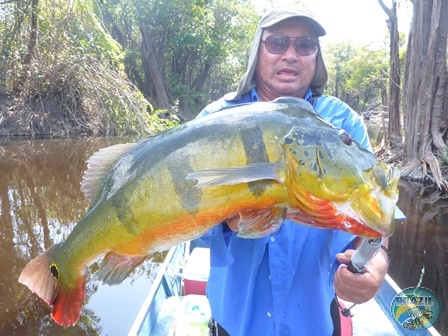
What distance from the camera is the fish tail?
161 centimetres

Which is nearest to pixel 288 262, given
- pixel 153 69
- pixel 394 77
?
pixel 394 77

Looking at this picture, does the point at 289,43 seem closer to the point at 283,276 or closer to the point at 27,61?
the point at 283,276

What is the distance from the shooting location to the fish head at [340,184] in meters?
1.36

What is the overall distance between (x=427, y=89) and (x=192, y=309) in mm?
11049

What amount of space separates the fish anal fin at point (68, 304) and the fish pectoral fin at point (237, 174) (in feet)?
2.33

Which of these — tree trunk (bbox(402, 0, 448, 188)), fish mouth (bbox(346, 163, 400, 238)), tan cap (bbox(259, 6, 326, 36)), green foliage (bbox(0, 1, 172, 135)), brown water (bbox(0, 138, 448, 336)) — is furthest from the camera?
green foliage (bbox(0, 1, 172, 135))

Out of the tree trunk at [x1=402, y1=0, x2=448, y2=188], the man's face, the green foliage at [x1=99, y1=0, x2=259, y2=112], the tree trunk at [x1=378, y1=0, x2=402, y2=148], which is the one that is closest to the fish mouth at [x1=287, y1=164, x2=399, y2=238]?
the man's face

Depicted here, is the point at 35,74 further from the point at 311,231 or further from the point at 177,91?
the point at 311,231

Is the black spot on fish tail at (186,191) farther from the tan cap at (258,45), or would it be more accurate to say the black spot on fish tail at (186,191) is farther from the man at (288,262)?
the tan cap at (258,45)

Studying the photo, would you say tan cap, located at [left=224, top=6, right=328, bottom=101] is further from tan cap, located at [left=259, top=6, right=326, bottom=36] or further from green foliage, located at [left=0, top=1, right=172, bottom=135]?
green foliage, located at [left=0, top=1, right=172, bottom=135]

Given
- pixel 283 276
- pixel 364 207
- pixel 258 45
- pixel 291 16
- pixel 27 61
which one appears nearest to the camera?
pixel 364 207

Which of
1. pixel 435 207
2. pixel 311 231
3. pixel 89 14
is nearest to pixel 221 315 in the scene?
pixel 311 231

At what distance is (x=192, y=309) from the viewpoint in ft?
12.8

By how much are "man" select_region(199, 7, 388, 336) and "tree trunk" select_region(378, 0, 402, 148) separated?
1385cm
